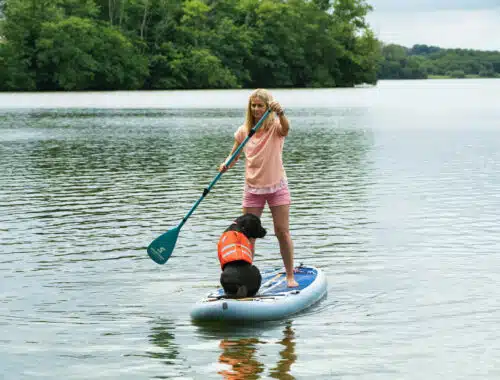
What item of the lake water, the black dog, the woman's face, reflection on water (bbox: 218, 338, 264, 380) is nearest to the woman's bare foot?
the lake water

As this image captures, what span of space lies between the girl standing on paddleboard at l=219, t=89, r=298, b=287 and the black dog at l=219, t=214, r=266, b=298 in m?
0.29

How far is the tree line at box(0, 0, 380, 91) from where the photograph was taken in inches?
3799

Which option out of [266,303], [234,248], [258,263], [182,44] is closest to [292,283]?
[266,303]

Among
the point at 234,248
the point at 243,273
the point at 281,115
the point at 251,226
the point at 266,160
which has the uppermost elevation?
the point at 281,115

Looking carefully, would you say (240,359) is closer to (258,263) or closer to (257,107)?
(257,107)

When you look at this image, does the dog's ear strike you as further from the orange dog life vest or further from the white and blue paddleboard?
the white and blue paddleboard

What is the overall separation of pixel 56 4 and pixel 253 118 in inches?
4012

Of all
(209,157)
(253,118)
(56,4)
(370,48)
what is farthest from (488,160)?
(370,48)

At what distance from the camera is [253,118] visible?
28.4 ft

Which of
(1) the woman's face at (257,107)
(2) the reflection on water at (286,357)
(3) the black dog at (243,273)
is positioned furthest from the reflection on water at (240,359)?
(1) the woman's face at (257,107)

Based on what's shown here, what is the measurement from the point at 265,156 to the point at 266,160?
0.04m

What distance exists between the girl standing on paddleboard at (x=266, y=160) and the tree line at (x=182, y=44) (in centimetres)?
8861

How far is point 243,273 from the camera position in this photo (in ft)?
27.2

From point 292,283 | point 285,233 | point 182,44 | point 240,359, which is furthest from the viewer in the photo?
point 182,44
